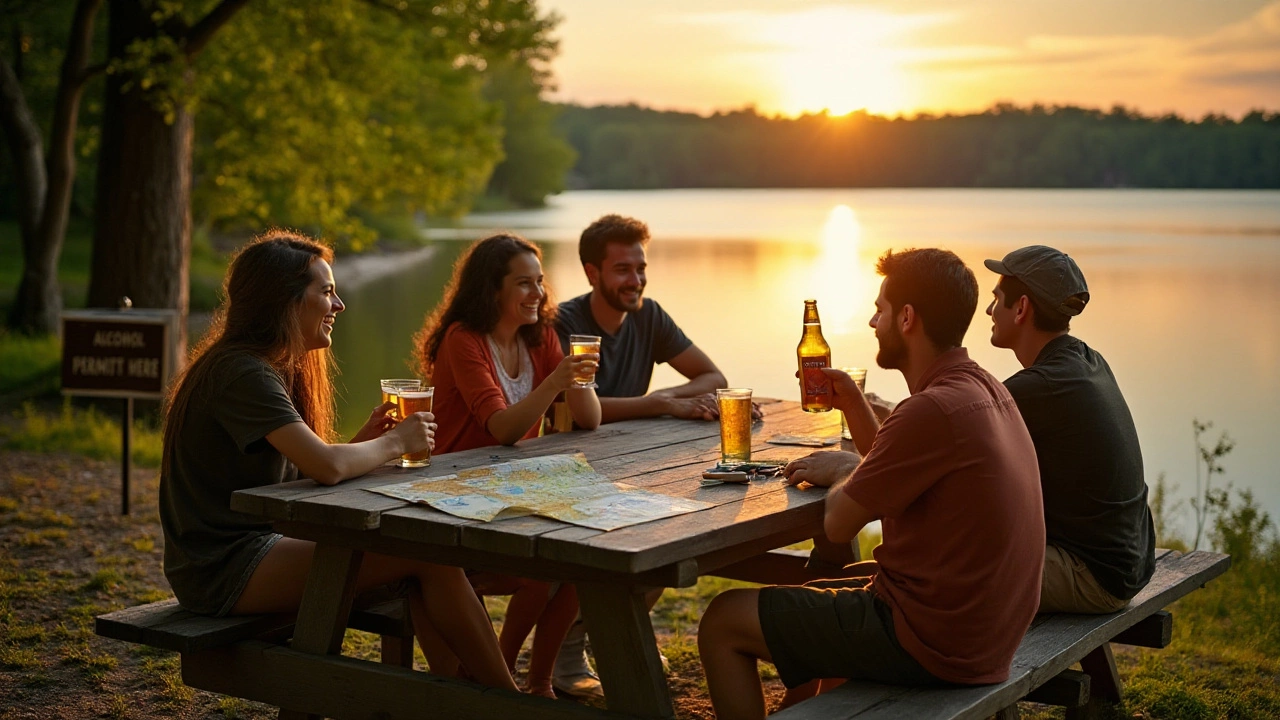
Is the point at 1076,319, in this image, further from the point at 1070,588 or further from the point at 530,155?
the point at 530,155

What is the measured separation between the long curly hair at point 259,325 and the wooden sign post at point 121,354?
11.7 ft

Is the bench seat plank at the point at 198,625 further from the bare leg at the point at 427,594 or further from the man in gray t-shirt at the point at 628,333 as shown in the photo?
the man in gray t-shirt at the point at 628,333

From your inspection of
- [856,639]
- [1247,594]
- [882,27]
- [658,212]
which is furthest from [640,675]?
[658,212]

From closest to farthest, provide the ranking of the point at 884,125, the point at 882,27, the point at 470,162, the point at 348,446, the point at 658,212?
the point at 348,446 < the point at 470,162 < the point at 882,27 < the point at 884,125 < the point at 658,212

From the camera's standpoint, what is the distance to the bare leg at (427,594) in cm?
354

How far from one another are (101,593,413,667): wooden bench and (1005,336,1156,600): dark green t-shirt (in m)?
1.78

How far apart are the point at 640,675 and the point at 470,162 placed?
507 inches

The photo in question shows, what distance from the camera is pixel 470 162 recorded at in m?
15.5

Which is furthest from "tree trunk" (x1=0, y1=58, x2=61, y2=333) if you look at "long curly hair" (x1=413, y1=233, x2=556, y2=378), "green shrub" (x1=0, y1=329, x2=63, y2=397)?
"long curly hair" (x1=413, y1=233, x2=556, y2=378)

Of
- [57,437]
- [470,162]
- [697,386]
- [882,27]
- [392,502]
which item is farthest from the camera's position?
[882,27]

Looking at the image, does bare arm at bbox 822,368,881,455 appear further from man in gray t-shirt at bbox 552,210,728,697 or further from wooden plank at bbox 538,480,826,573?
man in gray t-shirt at bbox 552,210,728,697

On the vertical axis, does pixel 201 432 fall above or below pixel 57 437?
above

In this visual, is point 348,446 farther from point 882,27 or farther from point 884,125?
point 884,125

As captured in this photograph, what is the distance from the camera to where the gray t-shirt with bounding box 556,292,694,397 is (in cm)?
539
